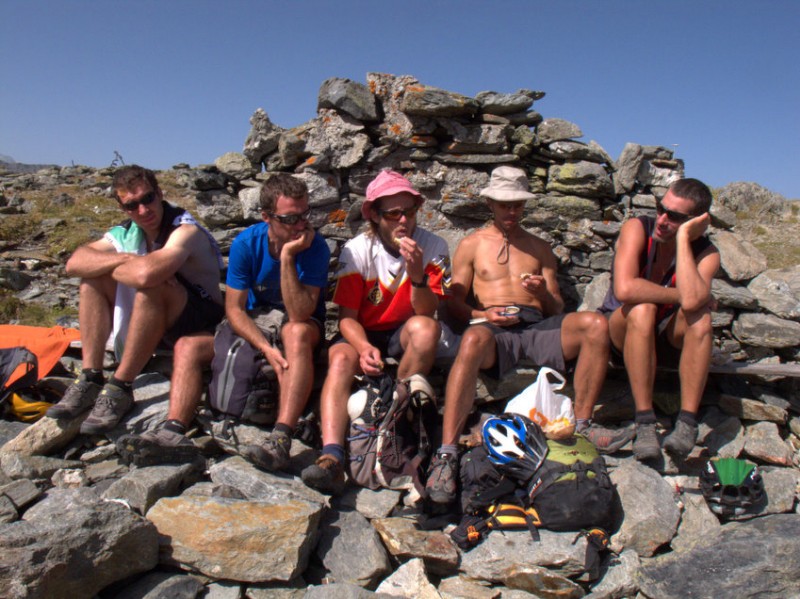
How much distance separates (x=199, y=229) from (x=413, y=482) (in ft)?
8.57

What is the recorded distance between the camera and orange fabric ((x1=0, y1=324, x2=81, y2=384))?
204 inches

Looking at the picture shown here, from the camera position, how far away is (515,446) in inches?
158

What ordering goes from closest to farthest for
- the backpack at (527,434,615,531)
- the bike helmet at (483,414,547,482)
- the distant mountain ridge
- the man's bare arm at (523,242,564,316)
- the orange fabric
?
the backpack at (527,434,615,531)
the bike helmet at (483,414,547,482)
the man's bare arm at (523,242,564,316)
the orange fabric
the distant mountain ridge

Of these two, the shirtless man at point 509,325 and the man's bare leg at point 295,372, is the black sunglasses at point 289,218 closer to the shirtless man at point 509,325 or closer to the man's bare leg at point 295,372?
the man's bare leg at point 295,372

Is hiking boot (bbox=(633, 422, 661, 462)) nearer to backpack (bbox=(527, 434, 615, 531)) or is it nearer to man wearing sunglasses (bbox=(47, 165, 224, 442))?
backpack (bbox=(527, 434, 615, 531))

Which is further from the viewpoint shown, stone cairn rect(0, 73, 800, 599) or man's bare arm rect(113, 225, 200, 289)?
man's bare arm rect(113, 225, 200, 289)

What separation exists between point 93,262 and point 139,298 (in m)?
0.51

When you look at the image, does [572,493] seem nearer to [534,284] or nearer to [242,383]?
[534,284]

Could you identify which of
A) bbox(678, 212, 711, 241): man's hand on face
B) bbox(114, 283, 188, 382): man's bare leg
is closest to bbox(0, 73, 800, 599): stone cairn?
bbox(114, 283, 188, 382): man's bare leg

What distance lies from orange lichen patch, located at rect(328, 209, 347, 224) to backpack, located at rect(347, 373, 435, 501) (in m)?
2.53

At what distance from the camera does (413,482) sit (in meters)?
4.12

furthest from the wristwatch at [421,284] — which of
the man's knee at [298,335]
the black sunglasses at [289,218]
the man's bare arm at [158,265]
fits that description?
the man's bare arm at [158,265]

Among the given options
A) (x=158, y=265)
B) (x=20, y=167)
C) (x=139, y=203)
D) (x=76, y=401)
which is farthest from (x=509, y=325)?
(x=20, y=167)

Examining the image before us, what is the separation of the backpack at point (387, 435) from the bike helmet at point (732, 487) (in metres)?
1.97
